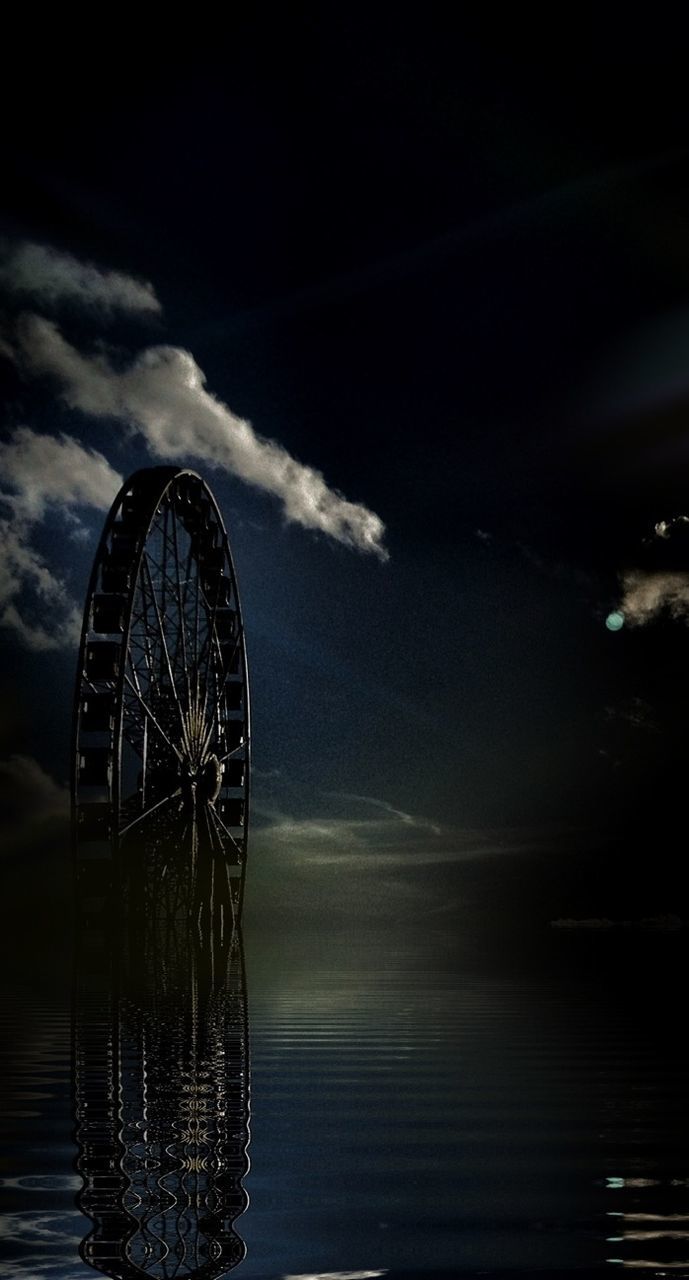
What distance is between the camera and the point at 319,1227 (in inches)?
277

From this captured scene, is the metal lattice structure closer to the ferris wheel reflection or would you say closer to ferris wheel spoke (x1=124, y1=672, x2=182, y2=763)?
the ferris wheel reflection

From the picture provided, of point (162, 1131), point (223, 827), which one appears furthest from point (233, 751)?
point (162, 1131)

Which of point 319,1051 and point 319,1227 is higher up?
point 319,1051

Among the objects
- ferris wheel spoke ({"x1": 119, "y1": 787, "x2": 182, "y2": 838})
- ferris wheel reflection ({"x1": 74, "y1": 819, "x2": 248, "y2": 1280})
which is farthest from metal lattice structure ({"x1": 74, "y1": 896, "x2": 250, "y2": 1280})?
ferris wheel spoke ({"x1": 119, "y1": 787, "x2": 182, "y2": 838})

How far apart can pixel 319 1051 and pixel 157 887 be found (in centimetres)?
3412

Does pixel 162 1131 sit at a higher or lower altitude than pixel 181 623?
lower

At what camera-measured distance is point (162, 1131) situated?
9.74 metres

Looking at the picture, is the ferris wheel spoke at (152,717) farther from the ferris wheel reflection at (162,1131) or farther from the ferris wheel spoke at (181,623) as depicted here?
the ferris wheel reflection at (162,1131)

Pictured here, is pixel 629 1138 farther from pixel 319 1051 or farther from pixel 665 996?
pixel 665 996

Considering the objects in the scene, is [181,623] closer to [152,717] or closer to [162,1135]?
[152,717]

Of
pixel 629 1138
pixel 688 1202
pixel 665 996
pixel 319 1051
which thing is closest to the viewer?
pixel 688 1202

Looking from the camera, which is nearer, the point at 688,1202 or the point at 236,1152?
the point at 688,1202

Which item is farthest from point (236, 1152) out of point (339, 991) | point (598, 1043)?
point (339, 991)

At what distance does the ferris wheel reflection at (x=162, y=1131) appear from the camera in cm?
651
